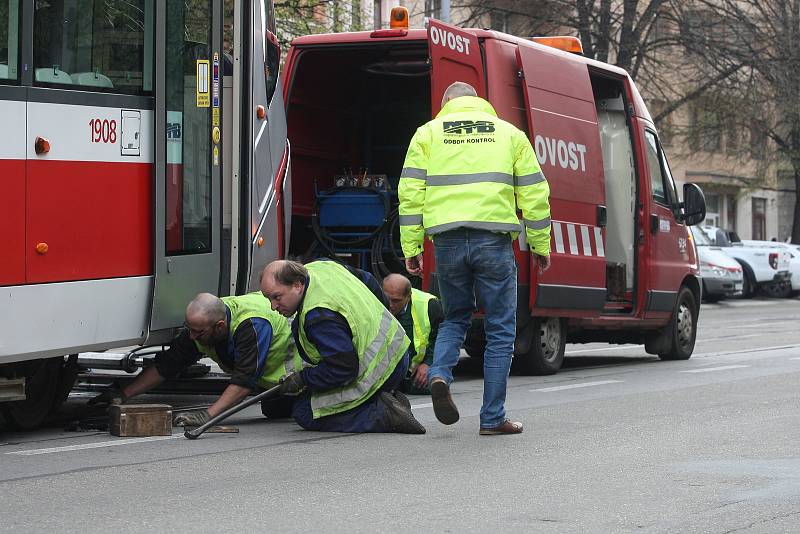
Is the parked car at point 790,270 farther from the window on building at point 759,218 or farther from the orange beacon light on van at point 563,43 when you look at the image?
the window on building at point 759,218

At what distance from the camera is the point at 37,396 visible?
816 cm

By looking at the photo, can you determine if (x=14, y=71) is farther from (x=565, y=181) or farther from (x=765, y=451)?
(x=565, y=181)

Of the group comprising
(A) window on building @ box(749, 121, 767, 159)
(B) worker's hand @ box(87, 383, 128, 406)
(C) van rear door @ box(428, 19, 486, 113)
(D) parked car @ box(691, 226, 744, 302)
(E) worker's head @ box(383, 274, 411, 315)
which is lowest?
(B) worker's hand @ box(87, 383, 128, 406)

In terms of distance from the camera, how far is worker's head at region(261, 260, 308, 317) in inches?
294

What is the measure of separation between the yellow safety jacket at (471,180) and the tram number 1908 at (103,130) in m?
1.53

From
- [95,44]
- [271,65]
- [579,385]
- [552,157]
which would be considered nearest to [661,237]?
[552,157]

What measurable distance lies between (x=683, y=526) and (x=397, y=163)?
7633 mm

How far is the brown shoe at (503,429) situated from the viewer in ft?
25.4

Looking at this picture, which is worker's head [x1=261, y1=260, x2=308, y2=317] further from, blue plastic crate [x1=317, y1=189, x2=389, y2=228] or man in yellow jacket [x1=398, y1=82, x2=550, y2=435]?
blue plastic crate [x1=317, y1=189, x2=389, y2=228]

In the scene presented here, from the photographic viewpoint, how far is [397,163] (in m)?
12.5

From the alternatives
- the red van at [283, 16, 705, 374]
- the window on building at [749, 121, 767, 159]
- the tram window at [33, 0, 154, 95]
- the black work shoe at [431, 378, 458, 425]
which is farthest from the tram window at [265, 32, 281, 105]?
the window on building at [749, 121, 767, 159]

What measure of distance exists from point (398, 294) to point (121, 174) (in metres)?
2.57

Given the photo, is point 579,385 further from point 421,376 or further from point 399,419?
point 399,419

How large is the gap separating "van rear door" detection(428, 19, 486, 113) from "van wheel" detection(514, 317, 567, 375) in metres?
2.01
